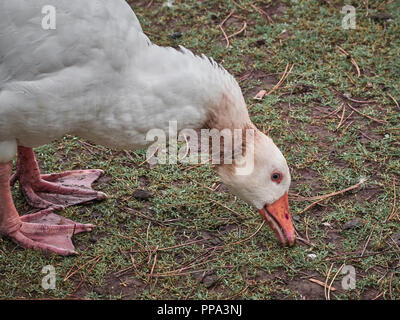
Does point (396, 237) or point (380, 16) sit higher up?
point (380, 16)

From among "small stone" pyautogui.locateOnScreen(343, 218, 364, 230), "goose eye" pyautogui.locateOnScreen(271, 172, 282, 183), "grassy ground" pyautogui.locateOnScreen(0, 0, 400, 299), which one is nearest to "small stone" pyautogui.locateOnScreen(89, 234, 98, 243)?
"grassy ground" pyautogui.locateOnScreen(0, 0, 400, 299)

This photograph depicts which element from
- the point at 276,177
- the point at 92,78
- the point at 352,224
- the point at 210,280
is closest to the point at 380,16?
the point at 352,224

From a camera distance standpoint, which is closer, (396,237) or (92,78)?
(92,78)

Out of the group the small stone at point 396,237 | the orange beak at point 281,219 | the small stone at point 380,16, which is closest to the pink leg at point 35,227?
the orange beak at point 281,219

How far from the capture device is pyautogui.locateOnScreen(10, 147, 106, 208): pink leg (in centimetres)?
416

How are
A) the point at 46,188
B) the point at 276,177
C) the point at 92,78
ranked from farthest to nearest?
the point at 46,188
the point at 276,177
the point at 92,78

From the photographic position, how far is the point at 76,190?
4.24 m

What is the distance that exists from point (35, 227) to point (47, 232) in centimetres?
10

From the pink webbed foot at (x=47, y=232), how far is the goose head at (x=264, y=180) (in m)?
1.20

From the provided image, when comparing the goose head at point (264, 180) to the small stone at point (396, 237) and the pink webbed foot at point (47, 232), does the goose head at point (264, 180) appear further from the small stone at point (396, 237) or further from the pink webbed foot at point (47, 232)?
the pink webbed foot at point (47, 232)

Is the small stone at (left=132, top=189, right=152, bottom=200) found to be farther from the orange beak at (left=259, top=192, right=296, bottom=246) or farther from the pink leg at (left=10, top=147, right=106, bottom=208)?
the orange beak at (left=259, top=192, right=296, bottom=246)

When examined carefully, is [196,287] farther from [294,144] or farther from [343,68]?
[343,68]

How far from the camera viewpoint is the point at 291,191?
428 centimetres

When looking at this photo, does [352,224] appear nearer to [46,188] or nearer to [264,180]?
[264,180]
